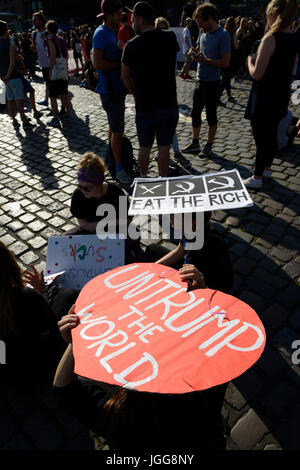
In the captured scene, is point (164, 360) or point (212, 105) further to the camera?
point (212, 105)

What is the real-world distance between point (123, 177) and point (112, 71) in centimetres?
154

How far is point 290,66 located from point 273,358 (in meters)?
3.26

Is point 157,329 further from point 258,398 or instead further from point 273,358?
point 273,358

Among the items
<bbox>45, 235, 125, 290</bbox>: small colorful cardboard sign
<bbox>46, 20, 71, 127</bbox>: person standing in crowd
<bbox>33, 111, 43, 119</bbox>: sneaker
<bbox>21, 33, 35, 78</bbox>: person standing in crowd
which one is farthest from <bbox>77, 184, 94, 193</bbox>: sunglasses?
<bbox>21, 33, 35, 78</bbox>: person standing in crowd

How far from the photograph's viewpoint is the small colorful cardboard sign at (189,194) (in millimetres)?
1844

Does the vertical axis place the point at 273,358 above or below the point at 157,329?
below

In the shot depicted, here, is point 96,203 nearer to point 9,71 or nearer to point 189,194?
point 189,194

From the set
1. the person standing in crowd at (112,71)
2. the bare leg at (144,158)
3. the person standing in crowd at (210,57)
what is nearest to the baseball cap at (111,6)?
the person standing in crowd at (112,71)

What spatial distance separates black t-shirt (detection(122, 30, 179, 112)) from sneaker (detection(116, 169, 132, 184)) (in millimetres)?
1160

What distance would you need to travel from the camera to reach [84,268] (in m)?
2.66

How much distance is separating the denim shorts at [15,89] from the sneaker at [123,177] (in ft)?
13.0

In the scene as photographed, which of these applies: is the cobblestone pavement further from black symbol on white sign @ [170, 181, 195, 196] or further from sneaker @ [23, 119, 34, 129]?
black symbol on white sign @ [170, 181, 195, 196]

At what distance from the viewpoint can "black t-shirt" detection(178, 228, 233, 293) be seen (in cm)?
227
